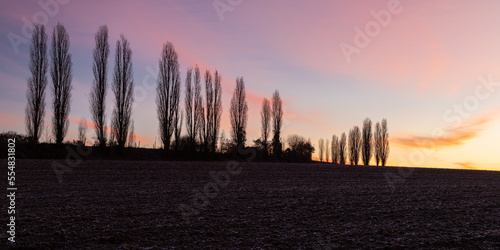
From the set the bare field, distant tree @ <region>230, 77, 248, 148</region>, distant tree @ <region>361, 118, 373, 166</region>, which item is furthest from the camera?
distant tree @ <region>361, 118, 373, 166</region>

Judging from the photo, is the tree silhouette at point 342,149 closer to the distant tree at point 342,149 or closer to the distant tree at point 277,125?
the distant tree at point 342,149

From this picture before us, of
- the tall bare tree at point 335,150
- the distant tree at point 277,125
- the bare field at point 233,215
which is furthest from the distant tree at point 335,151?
the bare field at point 233,215

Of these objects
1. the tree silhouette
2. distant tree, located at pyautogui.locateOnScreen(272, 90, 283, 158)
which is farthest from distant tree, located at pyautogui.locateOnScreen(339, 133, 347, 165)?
distant tree, located at pyautogui.locateOnScreen(272, 90, 283, 158)

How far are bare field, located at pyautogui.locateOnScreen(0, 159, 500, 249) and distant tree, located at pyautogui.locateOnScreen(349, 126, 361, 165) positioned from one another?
67.1m

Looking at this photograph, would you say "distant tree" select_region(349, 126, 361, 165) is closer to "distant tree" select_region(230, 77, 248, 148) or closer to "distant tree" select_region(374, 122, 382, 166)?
"distant tree" select_region(374, 122, 382, 166)

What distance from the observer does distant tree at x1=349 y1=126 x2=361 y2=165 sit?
288 feet

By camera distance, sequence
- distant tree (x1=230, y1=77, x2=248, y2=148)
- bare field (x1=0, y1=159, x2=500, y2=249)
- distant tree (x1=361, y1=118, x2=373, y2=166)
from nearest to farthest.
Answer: bare field (x1=0, y1=159, x2=500, y2=249)
distant tree (x1=230, y1=77, x2=248, y2=148)
distant tree (x1=361, y1=118, x2=373, y2=166)

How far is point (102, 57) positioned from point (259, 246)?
37168 millimetres

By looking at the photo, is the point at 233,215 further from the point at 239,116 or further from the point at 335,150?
the point at 335,150

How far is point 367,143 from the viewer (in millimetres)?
84750

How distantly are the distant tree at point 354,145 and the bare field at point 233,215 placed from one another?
A: 67073 millimetres

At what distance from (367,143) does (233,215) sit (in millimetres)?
77565

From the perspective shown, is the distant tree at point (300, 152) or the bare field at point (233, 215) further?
the distant tree at point (300, 152)

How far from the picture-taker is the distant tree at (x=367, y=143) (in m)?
83.6
